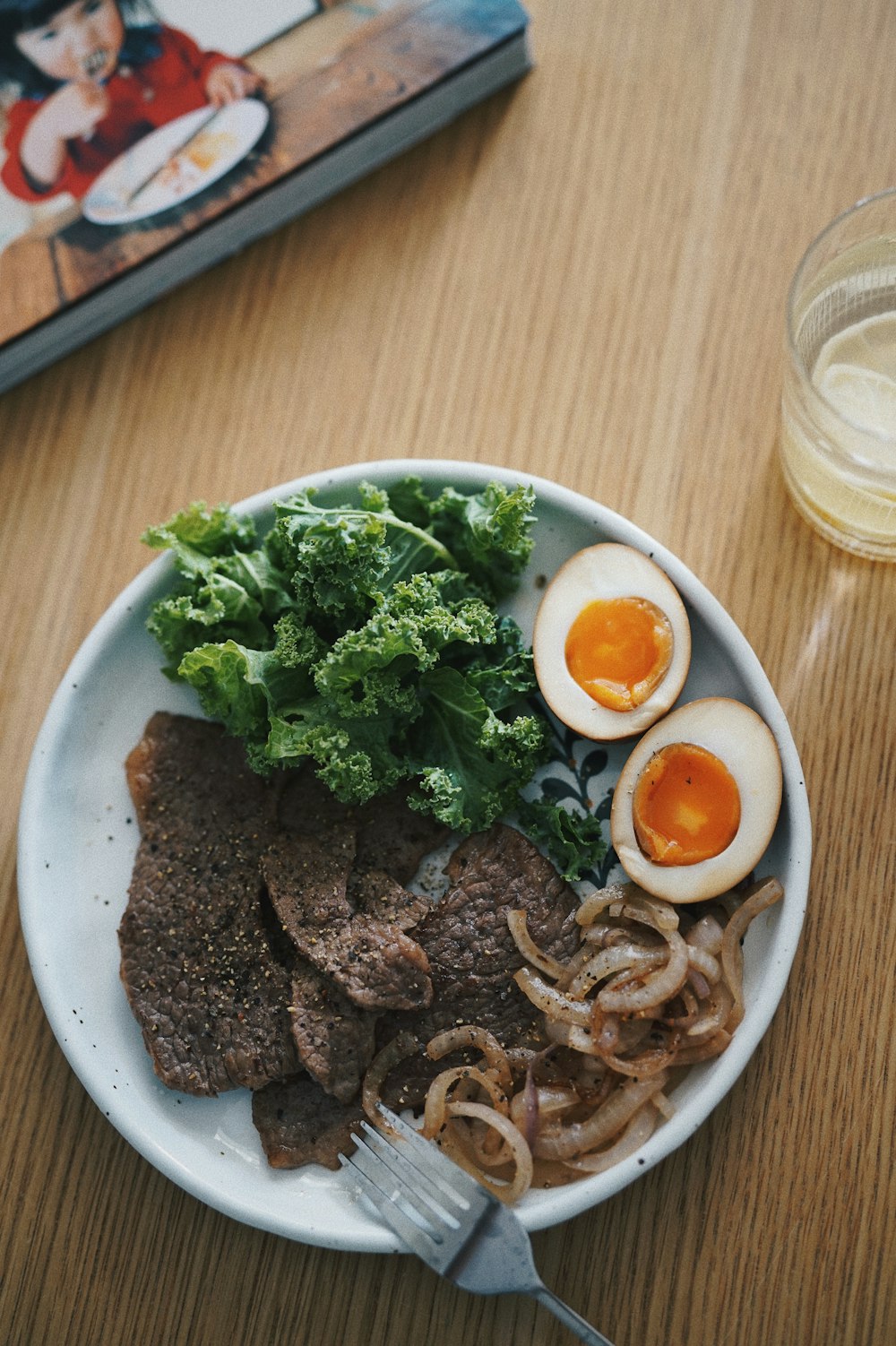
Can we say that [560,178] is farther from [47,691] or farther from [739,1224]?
[739,1224]

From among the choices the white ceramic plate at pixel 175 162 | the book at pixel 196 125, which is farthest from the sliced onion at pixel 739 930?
the white ceramic plate at pixel 175 162

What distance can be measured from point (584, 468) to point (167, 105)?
4.73ft

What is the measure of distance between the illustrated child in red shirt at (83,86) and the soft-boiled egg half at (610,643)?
159 cm

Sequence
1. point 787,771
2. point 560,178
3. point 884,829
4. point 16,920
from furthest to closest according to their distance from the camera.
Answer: point 560,178 → point 16,920 → point 884,829 → point 787,771

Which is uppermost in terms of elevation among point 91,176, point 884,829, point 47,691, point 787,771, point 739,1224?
point 91,176

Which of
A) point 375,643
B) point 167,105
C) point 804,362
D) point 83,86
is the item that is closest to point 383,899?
point 375,643

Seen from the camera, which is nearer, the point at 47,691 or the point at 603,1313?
the point at 603,1313

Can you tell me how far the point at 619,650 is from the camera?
2.40 meters

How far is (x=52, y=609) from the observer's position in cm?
281

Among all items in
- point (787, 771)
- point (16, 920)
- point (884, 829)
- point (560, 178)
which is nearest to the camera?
point (787, 771)

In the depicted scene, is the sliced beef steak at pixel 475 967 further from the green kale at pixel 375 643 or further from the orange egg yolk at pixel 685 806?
the orange egg yolk at pixel 685 806

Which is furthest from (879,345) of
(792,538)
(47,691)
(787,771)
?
(47,691)

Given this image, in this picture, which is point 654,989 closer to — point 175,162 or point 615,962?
point 615,962

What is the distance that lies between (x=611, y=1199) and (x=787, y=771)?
40.4 inches
